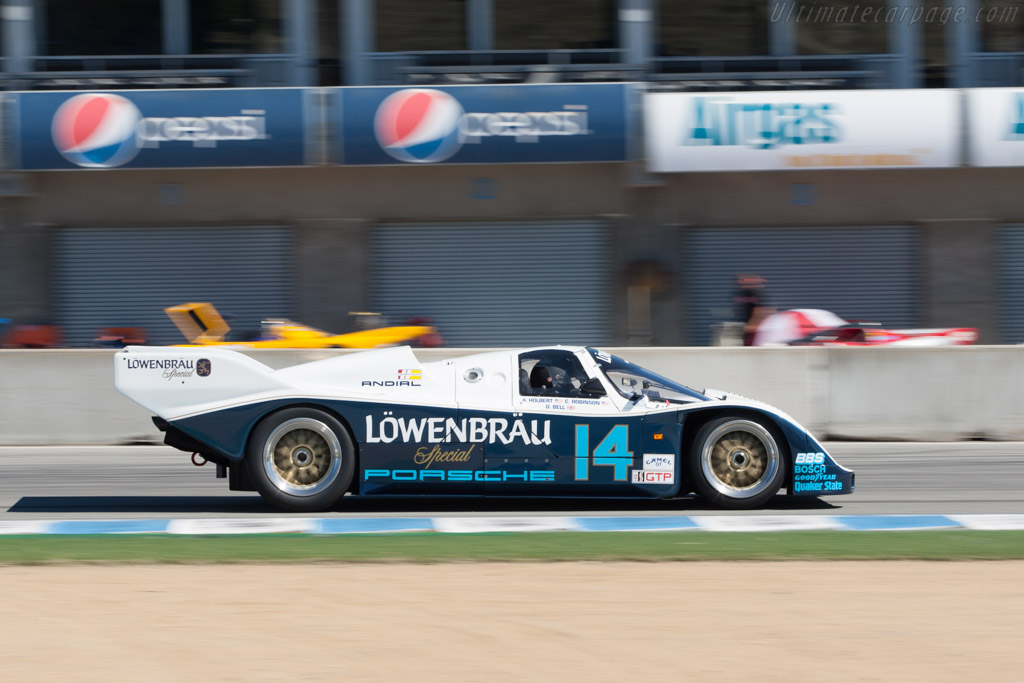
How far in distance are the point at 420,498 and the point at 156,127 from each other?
10.7m

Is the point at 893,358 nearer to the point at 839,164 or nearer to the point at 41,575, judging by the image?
the point at 839,164

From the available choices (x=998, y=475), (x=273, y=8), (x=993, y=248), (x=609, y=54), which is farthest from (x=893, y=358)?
(x=273, y=8)

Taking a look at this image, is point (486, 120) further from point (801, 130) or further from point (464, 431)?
point (464, 431)

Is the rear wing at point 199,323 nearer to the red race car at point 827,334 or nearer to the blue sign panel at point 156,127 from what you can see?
the blue sign panel at point 156,127

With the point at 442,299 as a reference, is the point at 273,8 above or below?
above

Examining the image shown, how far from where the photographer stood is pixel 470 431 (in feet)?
27.0

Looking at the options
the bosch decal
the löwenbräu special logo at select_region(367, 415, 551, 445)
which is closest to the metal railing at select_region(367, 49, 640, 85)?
the löwenbräu special logo at select_region(367, 415, 551, 445)

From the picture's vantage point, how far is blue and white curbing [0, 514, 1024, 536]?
776 cm

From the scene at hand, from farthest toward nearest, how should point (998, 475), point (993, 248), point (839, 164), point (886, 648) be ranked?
point (993, 248)
point (839, 164)
point (998, 475)
point (886, 648)

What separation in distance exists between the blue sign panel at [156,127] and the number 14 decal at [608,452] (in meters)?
11.1

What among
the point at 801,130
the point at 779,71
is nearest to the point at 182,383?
the point at 801,130

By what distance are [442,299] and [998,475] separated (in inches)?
413

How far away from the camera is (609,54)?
63.7 ft

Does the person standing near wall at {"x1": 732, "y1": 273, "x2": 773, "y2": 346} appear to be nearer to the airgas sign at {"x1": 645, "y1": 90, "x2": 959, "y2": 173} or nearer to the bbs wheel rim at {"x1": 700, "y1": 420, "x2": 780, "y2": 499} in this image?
the airgas sign at {"x1": 645, "y1": 90, "x2": 959, "y2": 173}
